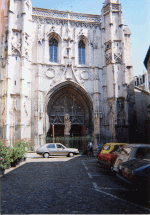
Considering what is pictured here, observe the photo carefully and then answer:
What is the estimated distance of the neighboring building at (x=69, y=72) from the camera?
2120cm

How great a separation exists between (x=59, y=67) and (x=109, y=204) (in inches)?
783

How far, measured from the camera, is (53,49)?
24047 millimetres

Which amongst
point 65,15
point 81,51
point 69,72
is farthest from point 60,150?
point 65,15

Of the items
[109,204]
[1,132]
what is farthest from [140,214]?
[1,132]

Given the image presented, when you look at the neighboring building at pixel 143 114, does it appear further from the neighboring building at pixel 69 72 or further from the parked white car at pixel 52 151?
the parked white car at pixel 52 151

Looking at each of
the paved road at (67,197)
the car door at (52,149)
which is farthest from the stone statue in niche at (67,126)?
the paved road at (67,197)

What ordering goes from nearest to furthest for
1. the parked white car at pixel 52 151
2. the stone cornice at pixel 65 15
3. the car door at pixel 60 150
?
the parked white car at pixel 52 151 → the car door at pixel 60 150 → the stone cornice at pixel 65 15

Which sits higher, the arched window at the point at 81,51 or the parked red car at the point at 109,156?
the arched window at the point at 81,51

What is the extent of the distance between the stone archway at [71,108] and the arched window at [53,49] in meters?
3.39

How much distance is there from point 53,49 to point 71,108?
7.26 m

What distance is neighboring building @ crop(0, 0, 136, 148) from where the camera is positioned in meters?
21.2

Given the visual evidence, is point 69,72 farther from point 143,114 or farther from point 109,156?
point 109,156

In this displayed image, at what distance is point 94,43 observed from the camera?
958 inches

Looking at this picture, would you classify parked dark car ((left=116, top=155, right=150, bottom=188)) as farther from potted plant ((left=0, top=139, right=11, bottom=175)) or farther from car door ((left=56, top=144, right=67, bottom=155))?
car door ((left=56, top=144, right=67, bottom=155))
